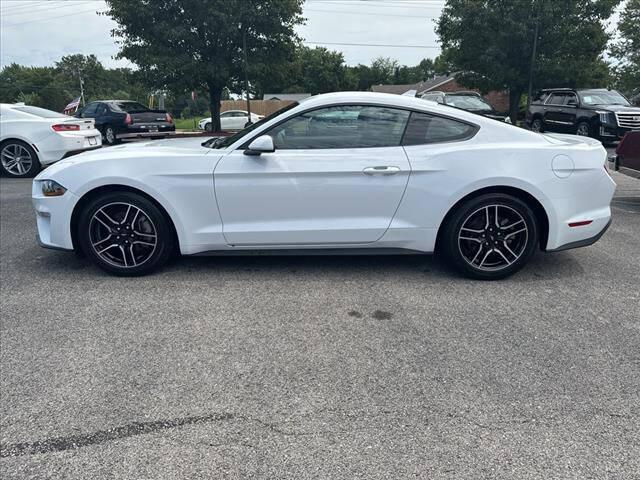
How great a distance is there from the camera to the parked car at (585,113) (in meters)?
13.8

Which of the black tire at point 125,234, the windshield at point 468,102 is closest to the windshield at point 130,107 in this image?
the windshield at point 468,102

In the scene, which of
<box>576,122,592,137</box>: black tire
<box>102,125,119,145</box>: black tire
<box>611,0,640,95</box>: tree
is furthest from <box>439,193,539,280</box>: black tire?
<box>611,0,640,95</box>: tree

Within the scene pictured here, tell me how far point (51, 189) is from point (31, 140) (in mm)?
6403

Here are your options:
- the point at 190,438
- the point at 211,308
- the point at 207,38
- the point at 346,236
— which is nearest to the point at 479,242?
the point at 346,236

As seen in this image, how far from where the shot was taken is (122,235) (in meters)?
4.09

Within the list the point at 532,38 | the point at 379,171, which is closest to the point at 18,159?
the point at 379,171

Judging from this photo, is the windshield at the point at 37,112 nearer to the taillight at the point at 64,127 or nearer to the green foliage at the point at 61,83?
the taillight at the point at 64,127

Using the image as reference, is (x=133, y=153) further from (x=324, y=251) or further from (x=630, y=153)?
(x=630, y=153)

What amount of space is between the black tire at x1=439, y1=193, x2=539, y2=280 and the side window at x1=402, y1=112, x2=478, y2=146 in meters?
0.53

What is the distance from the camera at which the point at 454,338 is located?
3.14 m

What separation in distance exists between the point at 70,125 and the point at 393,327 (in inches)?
347

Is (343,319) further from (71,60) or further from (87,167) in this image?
(71,60)

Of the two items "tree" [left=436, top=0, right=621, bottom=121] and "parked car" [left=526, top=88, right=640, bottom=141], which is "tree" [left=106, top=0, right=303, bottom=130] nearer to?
"tree" [left=436, top=0, right=621, bottom=121]

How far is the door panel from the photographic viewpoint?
390 centimetres
